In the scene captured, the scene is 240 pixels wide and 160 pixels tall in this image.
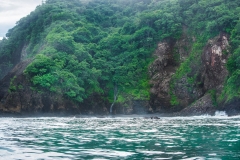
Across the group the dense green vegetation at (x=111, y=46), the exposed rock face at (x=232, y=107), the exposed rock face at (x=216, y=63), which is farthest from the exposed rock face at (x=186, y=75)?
the exposed rock face at (x=232, y=107)

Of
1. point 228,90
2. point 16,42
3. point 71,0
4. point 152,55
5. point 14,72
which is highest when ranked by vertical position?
point 71,0

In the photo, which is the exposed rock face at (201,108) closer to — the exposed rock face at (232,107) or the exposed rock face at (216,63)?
the exposed rock face at (216,63)

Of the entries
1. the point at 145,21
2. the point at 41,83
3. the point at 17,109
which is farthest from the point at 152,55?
the point at 17,109

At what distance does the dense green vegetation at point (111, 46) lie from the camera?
5478 cm

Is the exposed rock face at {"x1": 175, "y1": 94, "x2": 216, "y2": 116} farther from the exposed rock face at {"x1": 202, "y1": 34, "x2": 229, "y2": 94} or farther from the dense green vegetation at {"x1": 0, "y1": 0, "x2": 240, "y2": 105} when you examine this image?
the dense green vegetation at {"x1": 0, "y1": 0, "x2": 240, "y2": 105}

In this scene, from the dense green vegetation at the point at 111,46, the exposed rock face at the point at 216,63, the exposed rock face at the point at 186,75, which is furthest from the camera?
the exposed rock face at the point at 186,75

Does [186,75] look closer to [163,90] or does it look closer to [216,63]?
[163,90]

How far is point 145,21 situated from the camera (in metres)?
65.9

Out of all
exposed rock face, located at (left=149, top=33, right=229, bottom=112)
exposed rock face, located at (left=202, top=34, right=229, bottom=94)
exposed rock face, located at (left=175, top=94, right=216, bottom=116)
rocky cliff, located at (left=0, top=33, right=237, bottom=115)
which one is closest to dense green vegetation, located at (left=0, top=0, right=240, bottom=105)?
exposed rock face, located at (left=149, top=33, right=229, bottom=112)

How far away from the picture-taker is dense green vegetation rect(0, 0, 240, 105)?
54.8 m

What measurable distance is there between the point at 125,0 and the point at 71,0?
14.2 metres

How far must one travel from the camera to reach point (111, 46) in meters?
66.6

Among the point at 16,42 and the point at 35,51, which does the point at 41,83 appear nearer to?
the point at 35,51

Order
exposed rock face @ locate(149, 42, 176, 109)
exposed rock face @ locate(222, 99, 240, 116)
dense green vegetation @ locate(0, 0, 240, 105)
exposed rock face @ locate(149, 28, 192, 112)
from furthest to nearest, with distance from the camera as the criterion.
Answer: exposed rock face @ locate(149, 42, 176, 109) < exposed rock face @ locate(149, 28, 192, 112) < dense green vegetation @ locate(0, 0, 240, 105) < exposed rock face @ locate(222, 99, 240, 116)
